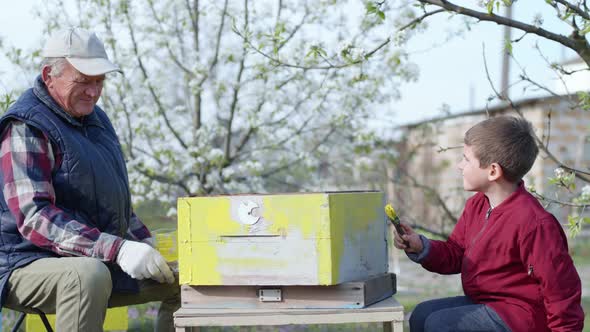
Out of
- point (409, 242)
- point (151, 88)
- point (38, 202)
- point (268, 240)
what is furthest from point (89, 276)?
point (151, 88)

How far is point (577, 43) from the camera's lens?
3.41 meters

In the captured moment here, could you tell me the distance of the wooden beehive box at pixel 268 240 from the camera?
2412 millimetres

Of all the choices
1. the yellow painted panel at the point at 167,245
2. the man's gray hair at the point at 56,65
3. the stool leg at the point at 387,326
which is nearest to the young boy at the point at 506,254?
the stool leg at the point at 387,326

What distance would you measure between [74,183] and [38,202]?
0.18m

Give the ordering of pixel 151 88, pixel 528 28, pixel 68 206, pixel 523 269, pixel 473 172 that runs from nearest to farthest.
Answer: pixel 523 269 → pixel 473 172 → pixel 68 206 → pixel 528 28 → pixel 151 88

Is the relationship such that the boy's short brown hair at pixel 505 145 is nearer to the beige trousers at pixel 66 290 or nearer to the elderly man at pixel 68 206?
the elderly man at pixel 68 206

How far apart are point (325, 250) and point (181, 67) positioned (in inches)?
164

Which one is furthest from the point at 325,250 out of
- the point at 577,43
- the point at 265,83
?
the point at 265,83

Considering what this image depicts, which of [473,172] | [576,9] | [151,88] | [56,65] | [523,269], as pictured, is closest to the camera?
[523,269]

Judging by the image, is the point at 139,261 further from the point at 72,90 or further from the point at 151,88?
the point at 151,88

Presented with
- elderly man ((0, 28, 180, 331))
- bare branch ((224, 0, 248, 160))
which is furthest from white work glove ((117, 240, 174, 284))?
bare branch ((224, 0, 248, 160))

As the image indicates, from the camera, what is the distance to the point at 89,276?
2.57 meters

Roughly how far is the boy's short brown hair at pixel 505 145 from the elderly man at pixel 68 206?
3.73ft

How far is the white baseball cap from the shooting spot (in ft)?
9.50
